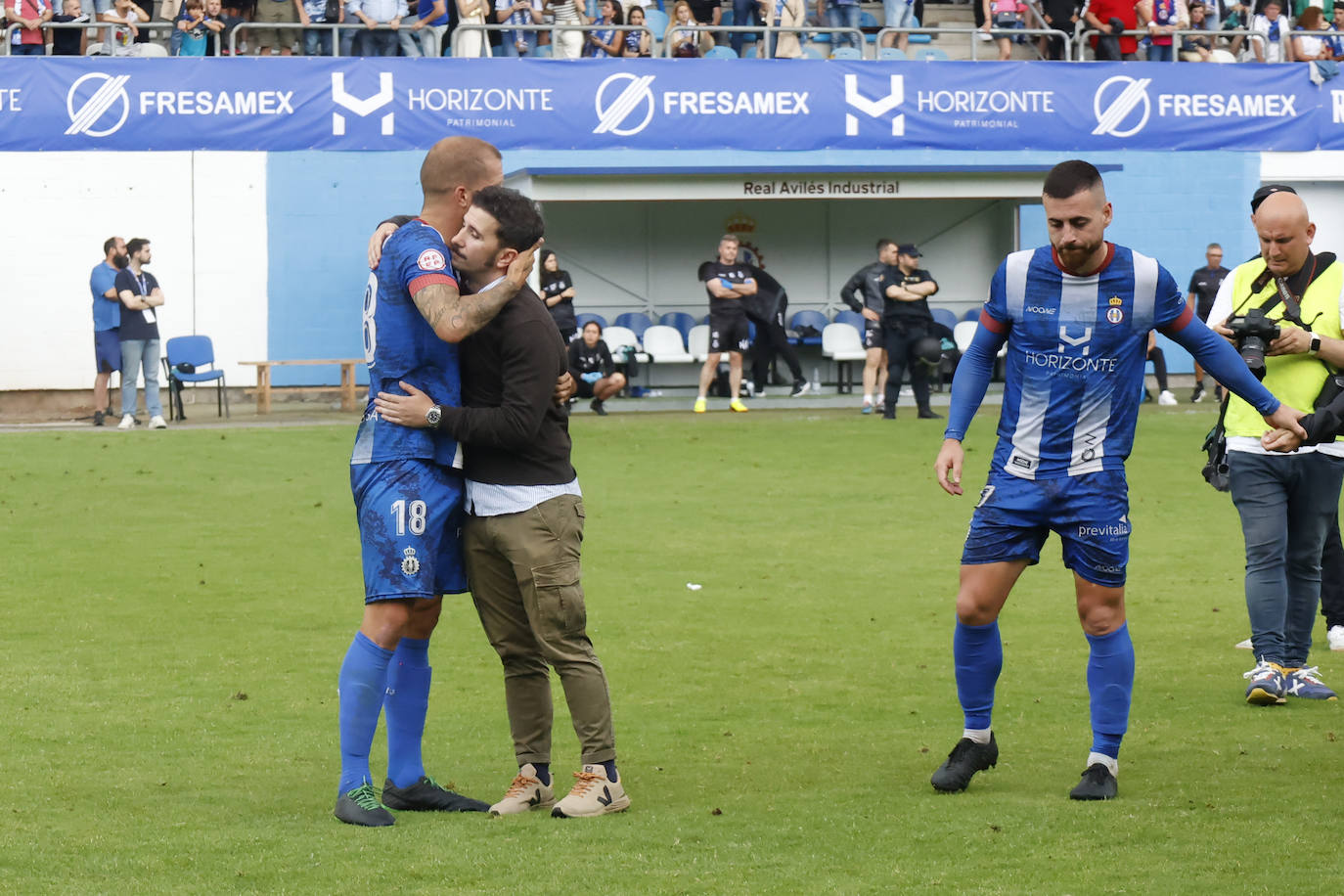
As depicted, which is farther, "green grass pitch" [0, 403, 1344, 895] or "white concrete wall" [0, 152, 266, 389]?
"white concrete wall" [0, 152, 266, 389]

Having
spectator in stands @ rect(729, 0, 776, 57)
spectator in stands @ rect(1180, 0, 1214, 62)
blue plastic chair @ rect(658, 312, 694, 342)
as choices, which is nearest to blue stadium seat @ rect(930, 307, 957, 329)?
blue plastic chair @ rect(658, 312, 694, 342)

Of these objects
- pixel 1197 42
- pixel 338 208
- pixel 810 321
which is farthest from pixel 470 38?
pixel 1197 42

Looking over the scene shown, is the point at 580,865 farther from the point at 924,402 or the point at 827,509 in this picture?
the point at 924,402

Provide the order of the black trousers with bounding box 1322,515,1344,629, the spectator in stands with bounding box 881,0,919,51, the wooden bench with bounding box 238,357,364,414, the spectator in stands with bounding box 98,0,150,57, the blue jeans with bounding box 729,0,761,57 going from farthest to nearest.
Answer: the spectator in stands with bounding box 881,0,919,51, the blue jeans with bounding box 729,0,761,57, the spectator in stands with bounding box 98,0,150,57, the wooden bench with bounding box 238,357,364,414, the black trousers with bounding box 1322,515,1344,629

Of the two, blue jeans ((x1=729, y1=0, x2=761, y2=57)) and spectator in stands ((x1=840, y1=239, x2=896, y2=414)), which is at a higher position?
blue jeans ((x1=729, y1=0, x2=761, y2=57))

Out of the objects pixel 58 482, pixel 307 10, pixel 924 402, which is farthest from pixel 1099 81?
pixel 58 482

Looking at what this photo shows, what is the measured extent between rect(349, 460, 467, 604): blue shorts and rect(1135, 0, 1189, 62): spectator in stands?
2331 cm

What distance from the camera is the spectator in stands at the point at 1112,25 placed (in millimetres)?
25641

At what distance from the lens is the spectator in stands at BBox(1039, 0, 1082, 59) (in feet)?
85.7

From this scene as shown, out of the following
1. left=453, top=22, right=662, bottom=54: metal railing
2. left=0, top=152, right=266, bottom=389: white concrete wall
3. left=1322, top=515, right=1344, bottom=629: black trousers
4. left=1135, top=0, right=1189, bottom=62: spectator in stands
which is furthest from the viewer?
left=1135, top=0, right=1189, bottom=62: spectator in stands

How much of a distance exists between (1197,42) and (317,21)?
13.6 m

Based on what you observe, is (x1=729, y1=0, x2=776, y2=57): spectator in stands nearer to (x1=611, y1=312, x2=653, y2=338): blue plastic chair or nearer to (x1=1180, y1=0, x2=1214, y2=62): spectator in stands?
(x1=611, y1=312, x2=653, y2=338): blue plastic chair

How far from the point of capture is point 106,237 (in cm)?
2259

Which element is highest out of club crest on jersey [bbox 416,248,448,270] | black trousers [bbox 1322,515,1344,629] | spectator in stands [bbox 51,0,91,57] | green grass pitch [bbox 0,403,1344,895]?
spectator in stands [bbox 51,0,91,57]
